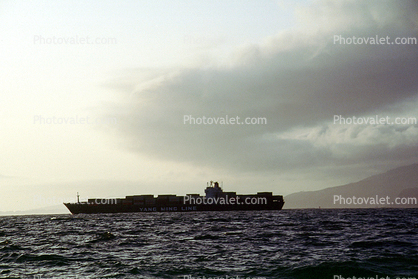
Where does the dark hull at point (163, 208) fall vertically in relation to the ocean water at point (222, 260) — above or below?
below

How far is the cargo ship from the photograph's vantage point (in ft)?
407

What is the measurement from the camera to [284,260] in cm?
1791

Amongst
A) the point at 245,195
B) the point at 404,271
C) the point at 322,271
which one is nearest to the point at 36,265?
the point at 322,271

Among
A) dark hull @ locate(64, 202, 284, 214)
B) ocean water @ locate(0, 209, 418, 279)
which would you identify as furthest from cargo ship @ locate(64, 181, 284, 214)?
ocean water @ locate(0, 209, 418, 279)

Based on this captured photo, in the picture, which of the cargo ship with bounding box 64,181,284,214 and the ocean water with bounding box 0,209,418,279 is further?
the cargo ship with bounding box 64,181,284,214

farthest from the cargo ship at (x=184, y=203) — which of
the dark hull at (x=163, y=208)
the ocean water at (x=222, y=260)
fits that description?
the ocean water at (x=222, y=260)

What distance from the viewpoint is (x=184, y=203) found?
4919 inches

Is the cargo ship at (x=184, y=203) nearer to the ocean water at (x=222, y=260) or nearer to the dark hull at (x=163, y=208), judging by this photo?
the dark hull at (x=163, y=208)

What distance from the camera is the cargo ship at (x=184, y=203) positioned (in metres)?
124

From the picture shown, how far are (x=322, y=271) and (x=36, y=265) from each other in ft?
49.0

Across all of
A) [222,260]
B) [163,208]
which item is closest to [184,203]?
[163,208]

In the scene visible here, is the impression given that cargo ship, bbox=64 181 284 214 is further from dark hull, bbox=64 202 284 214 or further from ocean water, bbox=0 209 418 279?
ocean water, bbox=0 209 418 279

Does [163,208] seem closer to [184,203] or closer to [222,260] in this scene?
[184,203]

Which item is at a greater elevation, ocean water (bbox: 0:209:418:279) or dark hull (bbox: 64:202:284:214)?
ocean water (bbox: 0:209:418:279)
